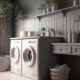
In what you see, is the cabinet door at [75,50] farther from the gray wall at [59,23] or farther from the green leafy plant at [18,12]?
the green leafy plant at [18,12]

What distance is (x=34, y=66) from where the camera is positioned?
3566 millimetres

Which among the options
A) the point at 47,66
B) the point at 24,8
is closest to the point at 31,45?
the point at 47,66

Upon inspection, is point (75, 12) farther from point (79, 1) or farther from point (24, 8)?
point (24, 8)

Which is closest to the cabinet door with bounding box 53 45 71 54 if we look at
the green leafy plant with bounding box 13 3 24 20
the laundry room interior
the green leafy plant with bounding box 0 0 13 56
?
the laundry room interior

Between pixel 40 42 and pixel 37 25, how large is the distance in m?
1.12

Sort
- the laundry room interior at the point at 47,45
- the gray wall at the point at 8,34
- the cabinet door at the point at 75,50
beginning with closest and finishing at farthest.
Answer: the cabinet door at the point at 75,50, the laundry room interior at the point at 47,45, the gray wall at the point at 8,34

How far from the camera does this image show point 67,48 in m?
3.21

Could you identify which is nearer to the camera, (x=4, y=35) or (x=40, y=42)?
(x=40, y=42)

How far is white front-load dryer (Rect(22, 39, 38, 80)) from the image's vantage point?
3.54 meters

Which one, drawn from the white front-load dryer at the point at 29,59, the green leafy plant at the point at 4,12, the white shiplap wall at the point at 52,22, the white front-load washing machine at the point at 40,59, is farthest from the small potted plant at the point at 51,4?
the green leafy plant at the point at 4,12

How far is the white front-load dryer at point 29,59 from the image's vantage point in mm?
3543

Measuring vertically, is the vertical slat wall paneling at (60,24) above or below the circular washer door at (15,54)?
above

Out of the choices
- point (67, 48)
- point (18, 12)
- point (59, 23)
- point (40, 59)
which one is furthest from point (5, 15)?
point (67, 48)

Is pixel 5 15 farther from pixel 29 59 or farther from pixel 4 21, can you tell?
pixel 29 59
